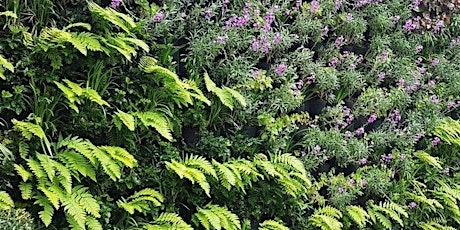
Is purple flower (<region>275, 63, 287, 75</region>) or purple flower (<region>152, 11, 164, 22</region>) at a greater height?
purple flower (<region>152, 11, 164, 22</region>)

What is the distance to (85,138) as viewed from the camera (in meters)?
3.57

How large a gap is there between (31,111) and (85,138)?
0.36m

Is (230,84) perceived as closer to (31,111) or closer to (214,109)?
(214,109)

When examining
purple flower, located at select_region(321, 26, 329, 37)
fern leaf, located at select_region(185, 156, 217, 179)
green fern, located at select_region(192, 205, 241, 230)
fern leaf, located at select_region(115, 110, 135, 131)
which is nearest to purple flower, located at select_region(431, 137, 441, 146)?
purple flower, located at select_region(321, 26, 329, 37)

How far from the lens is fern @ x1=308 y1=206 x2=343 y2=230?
14.4 feet

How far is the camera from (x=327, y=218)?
4.42 m

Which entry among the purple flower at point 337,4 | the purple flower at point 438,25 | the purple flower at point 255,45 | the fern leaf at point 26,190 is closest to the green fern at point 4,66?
the fern leaf at point 26,190

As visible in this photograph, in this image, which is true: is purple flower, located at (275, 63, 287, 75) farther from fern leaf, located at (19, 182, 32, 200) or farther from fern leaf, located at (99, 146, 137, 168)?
fern leaf, located at (19, 182, 32, 200)

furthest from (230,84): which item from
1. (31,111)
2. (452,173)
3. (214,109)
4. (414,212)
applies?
(452,173)

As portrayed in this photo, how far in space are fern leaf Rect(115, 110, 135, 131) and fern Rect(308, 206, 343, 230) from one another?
1710mm

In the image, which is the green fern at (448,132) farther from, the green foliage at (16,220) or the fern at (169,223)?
the green foliage at (16,220)

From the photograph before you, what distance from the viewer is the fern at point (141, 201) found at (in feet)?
11.6

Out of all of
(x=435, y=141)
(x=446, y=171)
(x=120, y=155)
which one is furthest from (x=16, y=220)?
(x=446, y=171)

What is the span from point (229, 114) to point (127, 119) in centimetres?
91
